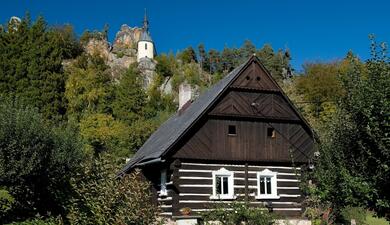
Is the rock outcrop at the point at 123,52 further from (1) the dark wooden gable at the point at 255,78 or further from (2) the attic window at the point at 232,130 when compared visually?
(2) the attic window at the point at 232,130

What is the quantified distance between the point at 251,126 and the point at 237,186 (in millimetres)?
3106

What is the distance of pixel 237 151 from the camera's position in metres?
25.6

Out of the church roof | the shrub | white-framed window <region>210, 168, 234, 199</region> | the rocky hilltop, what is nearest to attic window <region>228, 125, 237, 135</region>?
white-framed window <region>210, 168, 234, 199</region>

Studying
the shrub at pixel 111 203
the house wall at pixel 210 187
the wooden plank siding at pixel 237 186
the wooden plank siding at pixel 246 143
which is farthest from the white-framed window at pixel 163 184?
the shrub at pixel 111 203

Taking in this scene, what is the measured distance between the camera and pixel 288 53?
112m

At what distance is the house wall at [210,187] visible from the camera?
24.3m

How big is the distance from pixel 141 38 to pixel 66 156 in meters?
88.9

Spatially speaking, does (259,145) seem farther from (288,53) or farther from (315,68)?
(288,53)

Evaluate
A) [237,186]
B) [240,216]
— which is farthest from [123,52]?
[240,216]

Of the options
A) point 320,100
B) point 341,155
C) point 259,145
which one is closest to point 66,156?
point 259,145

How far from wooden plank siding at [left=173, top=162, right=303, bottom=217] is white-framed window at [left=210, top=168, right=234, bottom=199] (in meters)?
0.19

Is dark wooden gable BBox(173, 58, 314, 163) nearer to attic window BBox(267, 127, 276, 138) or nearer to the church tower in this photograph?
attic window BBox(267, 127, 276, 138)

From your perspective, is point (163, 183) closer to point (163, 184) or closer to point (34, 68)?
point (163, 184)

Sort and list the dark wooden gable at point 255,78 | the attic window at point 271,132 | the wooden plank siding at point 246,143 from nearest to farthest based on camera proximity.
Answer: the wooden plank siding at point 246,143 < the dark wooden gable at point 255,78 < the attic window at point 271,132
